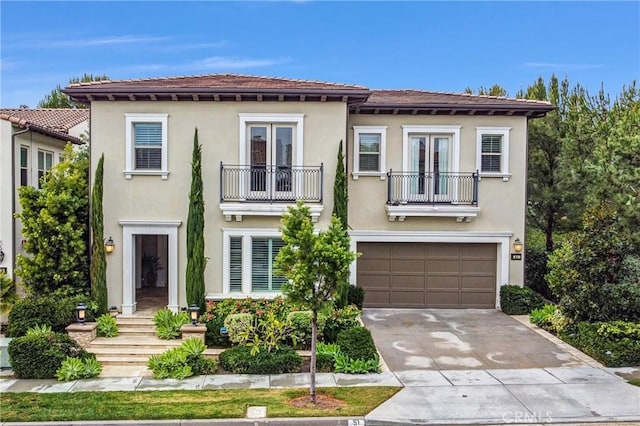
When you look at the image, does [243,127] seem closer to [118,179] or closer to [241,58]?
[118,179]

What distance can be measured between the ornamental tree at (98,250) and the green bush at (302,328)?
193 inches

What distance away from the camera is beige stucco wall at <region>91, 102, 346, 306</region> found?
550 inches

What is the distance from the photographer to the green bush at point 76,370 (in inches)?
419

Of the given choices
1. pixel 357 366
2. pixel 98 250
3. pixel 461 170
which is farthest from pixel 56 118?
pixel 357 366

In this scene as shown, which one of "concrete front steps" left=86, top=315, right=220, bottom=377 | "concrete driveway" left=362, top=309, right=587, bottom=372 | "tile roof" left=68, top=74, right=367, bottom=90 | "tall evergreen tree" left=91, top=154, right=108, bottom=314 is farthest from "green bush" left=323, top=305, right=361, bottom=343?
"tile roof" left=68, top=74, right=367, bottom=90

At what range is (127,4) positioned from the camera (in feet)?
49.1

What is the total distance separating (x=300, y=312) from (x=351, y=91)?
→ 5688 millimetres

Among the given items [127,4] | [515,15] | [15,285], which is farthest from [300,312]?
[515,15]

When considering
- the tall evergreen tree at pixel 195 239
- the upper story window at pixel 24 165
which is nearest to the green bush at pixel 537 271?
the tall evergreen tree at pixel 195 239

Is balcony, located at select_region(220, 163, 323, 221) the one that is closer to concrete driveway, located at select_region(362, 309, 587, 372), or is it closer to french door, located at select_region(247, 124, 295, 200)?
french door, located at select_region(247, 124, 295, 200)

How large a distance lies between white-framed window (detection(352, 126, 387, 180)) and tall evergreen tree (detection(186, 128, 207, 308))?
479cm

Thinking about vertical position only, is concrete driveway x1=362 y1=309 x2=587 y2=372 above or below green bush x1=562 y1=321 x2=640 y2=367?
below

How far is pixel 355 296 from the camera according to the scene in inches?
615

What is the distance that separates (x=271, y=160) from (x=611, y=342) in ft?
30.1
